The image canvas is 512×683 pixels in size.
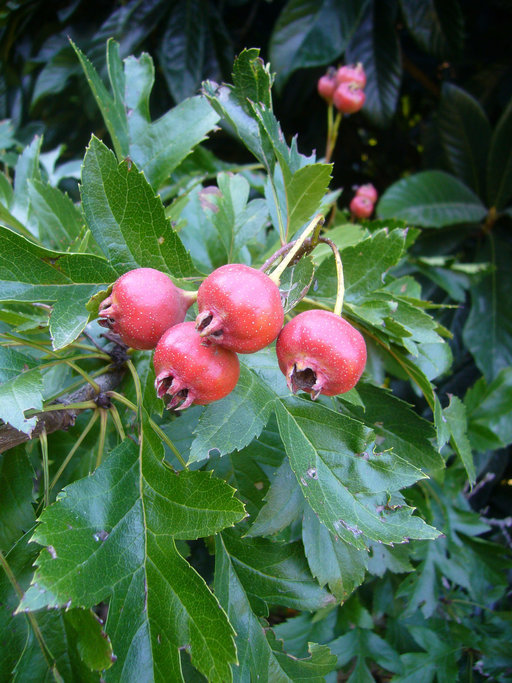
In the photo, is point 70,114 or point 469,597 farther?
point 70,114

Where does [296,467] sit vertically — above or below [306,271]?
below

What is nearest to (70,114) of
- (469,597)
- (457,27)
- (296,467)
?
(457,27)

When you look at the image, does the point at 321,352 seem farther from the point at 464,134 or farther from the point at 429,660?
the point at 464,134

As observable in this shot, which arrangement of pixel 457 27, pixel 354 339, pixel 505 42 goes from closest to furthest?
pixel 354 339 < pixel 457 27 < pixel 505 42

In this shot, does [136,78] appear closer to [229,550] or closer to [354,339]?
[354,339]

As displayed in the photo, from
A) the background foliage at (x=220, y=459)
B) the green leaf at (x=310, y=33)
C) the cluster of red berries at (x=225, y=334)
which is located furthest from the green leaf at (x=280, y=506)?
the green leaf at (x=310, y=33)

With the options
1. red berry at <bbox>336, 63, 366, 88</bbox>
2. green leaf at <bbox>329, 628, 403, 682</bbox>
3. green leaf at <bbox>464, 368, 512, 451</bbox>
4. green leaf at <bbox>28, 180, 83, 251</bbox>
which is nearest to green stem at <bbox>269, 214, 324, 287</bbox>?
green leaf at <bbox>28, 180, 83, 251</bbox>

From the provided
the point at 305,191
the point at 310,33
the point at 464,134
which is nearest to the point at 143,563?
the point at 305,191

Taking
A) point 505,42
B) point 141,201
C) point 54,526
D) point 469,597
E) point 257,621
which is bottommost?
point 469,597
